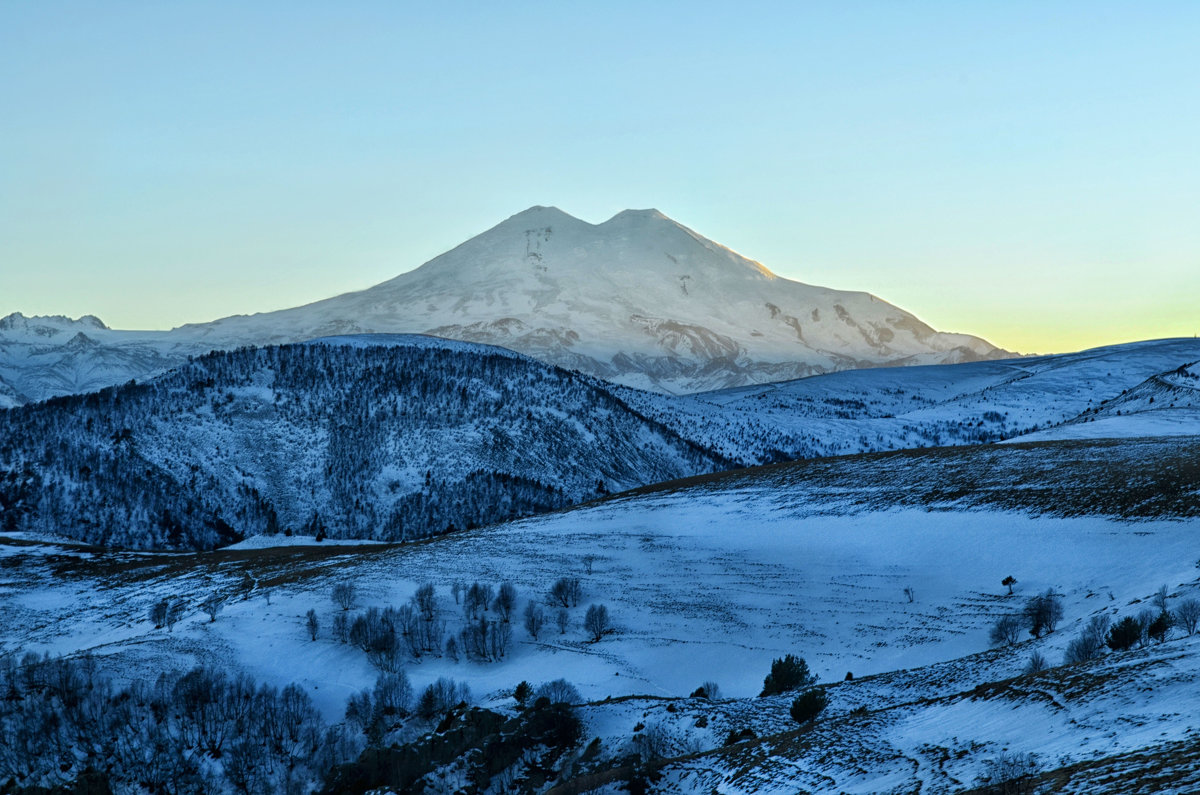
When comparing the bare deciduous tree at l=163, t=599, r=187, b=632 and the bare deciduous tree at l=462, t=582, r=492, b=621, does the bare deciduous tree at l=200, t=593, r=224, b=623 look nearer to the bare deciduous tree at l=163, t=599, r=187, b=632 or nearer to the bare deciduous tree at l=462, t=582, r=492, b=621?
the bare deciduous tree at l=163, t=599, r=187, b=632

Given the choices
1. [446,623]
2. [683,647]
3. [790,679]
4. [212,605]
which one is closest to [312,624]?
[446,623]

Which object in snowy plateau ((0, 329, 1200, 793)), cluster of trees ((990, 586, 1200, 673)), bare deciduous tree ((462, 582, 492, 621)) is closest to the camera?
snowy plateau ((0, 329, 1200, 793))

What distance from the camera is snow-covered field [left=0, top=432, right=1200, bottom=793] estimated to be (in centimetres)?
4744

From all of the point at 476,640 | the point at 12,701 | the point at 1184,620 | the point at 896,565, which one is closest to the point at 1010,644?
the point at 1184,620

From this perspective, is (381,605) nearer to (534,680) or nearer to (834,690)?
(534,680)

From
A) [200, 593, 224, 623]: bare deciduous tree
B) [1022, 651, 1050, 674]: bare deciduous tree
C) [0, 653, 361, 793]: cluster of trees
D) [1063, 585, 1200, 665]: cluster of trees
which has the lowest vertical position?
[0, 653, 361, 793]: cluster of trees

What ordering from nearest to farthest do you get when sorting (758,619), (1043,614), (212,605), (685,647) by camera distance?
(1043,614), (685,647), (758,619), (212,605)

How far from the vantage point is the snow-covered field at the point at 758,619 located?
47438 mm

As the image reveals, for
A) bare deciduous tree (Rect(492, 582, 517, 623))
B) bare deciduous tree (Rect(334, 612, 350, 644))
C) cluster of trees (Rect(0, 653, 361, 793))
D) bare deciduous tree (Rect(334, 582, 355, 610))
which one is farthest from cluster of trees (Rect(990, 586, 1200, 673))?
bare deciduous tree (Rect(334, 582, 355, 610))

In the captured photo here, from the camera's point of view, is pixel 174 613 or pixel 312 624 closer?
pixel 312 624

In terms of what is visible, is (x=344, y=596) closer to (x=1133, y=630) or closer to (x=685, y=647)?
(x=685, y=647)

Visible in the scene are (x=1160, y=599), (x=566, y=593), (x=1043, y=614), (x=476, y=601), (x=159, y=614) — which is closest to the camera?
(x=1160, y=599)

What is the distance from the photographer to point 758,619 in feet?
308

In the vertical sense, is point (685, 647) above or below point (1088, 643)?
below
